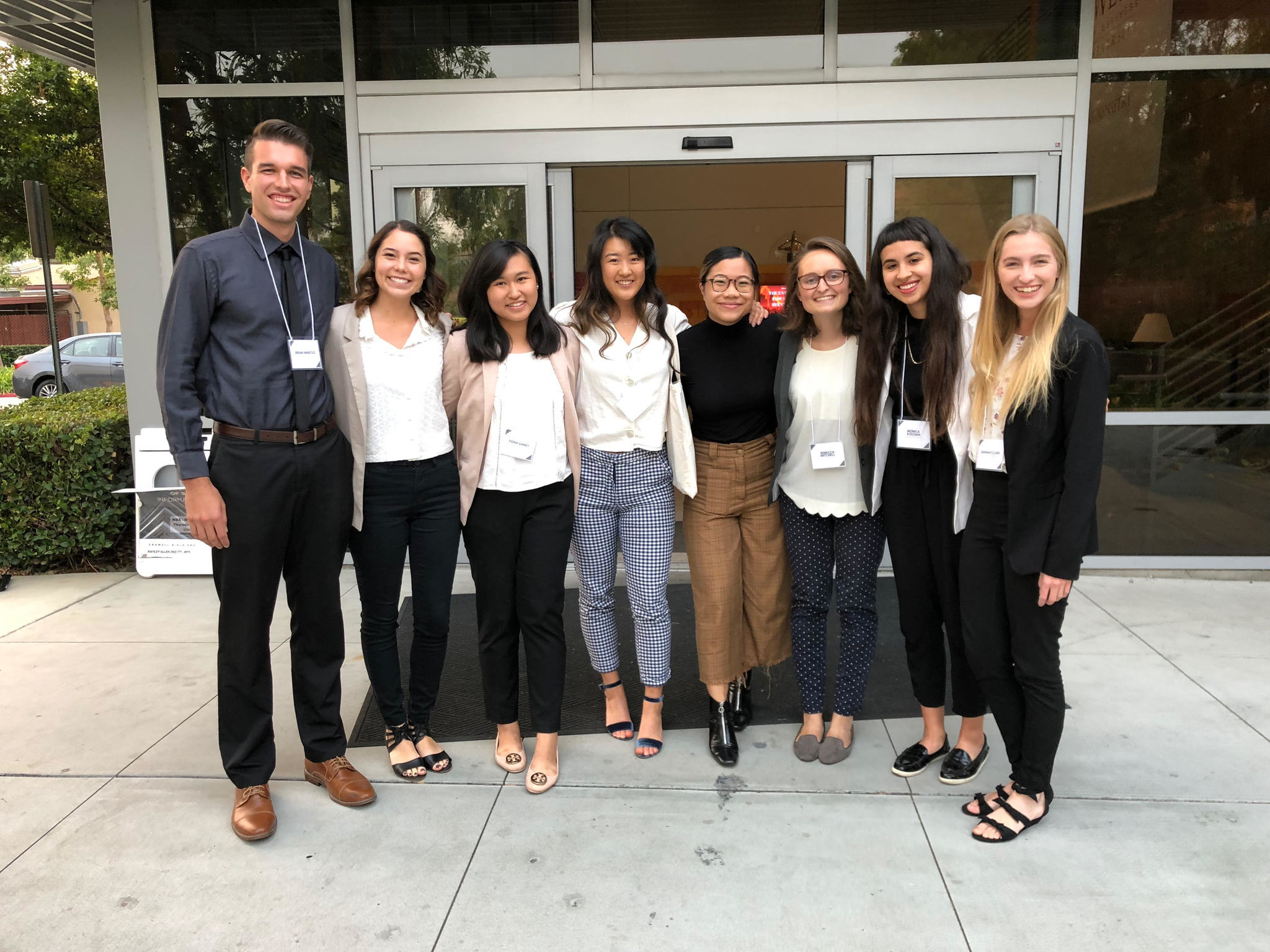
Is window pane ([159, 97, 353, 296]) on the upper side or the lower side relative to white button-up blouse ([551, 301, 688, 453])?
upper

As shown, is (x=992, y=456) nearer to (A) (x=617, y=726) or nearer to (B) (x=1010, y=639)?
(B) (x=1010, y=639)

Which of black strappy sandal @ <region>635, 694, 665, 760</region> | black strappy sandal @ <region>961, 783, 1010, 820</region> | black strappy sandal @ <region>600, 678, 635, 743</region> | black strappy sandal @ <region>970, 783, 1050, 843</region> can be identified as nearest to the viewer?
black strappy sandal @ <region>970, 783, 1050, 843</region>

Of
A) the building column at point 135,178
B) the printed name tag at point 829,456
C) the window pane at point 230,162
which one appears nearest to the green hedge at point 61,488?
the building column at point 135,178

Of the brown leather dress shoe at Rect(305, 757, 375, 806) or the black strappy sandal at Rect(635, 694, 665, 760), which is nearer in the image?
the brown leather dress shoe at Rect(305, 757, 375, 806)

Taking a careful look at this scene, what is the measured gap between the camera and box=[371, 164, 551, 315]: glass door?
5266mm

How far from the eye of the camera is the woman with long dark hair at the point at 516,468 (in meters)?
2.87

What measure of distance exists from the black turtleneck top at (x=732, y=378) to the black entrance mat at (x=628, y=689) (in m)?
1.05

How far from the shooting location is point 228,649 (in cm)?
268

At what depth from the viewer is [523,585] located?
2982 millimetres

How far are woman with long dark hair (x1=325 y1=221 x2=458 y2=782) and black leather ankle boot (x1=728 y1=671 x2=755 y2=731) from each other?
106 cm

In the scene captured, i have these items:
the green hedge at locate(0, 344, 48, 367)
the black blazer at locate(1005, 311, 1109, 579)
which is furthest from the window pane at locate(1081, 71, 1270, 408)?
the green hedge at locate(0, 344, 48, 367)

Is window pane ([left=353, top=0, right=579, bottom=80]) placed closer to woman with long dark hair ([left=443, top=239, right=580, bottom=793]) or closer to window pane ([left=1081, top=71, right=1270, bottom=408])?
woman with long dark hair ([left=443, top=239, right=580, bottom=793])

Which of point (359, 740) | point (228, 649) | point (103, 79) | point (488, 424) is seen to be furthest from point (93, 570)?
point (488, 424)

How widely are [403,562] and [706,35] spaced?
148 inches
